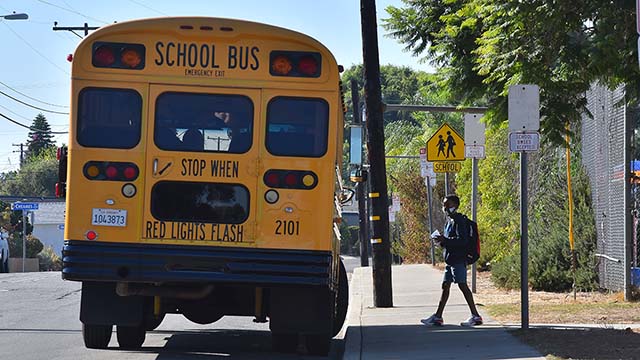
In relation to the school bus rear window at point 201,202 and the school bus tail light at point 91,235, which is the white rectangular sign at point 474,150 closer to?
the school bus rear window at point 201,202

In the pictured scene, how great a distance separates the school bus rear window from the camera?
33.2 feet

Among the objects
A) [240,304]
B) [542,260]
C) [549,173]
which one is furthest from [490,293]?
[240,304]

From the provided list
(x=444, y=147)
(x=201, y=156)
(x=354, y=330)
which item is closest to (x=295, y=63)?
(x=201, y=156)

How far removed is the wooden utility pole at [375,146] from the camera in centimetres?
1587

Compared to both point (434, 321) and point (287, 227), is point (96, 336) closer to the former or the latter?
point (287, 227)

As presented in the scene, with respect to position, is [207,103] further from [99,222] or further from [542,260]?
[542,260]

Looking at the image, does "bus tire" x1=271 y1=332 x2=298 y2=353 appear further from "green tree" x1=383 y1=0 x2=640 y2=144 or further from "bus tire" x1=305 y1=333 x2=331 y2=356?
"green tree" x1=383 y1=0 x2=640 y2=144

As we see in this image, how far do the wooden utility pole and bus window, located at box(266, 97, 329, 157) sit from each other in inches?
225

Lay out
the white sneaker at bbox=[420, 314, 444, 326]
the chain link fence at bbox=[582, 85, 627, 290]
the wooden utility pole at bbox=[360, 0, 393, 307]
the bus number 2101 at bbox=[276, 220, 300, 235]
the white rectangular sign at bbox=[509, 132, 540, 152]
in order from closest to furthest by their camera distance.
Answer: the bus number 2101 at bbox=[276, 220, 300, 235]
the white rectangular sign at bbox=[509, 132, 540, 152]
the white sneaker at bbox=[420, 314, 444, 326]
the wooden utility pole at bbox=[360, 0, 393, 307]
the chain link fence at bbox=[582, 85, 627, 290]

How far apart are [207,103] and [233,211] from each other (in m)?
1.11

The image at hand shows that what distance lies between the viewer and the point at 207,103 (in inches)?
402

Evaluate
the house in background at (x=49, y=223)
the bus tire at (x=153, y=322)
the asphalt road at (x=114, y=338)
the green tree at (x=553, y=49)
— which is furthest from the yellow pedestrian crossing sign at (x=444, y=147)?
the house in background at (x=49, y=223)

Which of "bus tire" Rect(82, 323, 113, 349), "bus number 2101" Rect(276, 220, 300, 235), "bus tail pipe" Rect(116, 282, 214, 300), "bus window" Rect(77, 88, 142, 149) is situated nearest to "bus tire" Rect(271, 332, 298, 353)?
"bus tail pipe" Rect(116, 282, 214, 300)

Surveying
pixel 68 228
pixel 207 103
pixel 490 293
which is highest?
pixel 207 103
